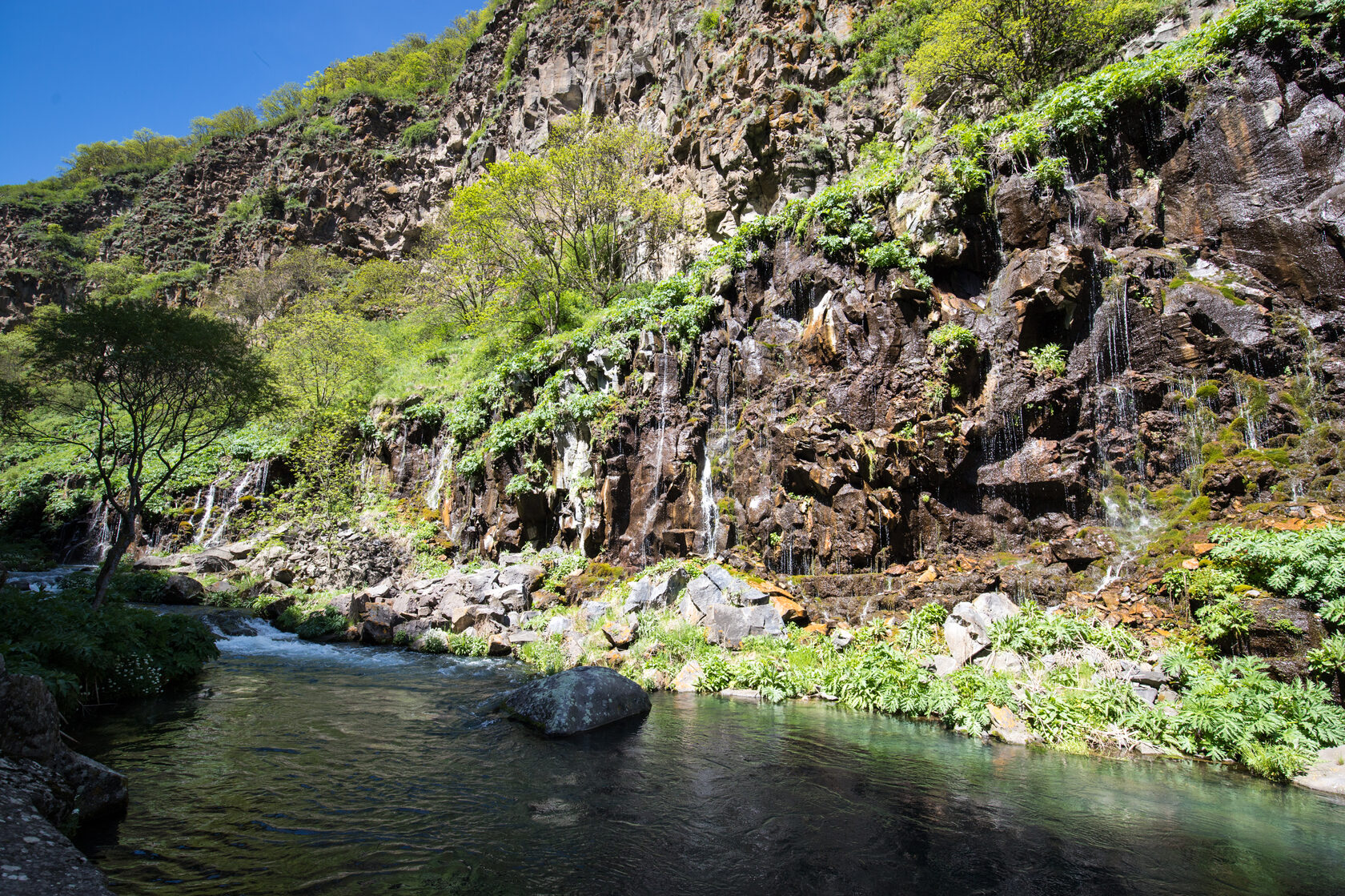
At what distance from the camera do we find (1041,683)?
392 inches

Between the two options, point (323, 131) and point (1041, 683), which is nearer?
point (1041, 683)

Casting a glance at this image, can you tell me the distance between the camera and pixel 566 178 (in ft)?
88.3

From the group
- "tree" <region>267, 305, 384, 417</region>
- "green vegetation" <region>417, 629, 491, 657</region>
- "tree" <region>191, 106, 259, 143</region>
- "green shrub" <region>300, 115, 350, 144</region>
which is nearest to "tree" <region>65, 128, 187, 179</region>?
"tree" <region>191, 106, 259, 143</region>

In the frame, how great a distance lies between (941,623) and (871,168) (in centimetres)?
1437

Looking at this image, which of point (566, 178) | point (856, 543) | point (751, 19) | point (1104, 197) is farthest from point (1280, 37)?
point (566, 178)

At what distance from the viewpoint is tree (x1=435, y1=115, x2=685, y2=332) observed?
1057 inches

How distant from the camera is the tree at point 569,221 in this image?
26.9 m

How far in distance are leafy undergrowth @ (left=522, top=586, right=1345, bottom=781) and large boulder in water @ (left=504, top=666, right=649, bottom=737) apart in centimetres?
216

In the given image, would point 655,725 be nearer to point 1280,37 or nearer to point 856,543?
point 856,543

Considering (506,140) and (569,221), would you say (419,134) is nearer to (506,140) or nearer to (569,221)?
(506,140)

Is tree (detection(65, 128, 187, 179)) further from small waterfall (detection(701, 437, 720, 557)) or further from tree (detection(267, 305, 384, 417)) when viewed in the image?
small waterfall (detection(701, 437, 720, 557))

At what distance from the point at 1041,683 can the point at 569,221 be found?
27.0m

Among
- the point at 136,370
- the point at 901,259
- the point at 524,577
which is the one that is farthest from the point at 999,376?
the point at 136,370

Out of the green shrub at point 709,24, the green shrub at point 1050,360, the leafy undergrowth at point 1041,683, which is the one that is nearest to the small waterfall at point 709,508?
the leafy undergrowth at point 1041,683
